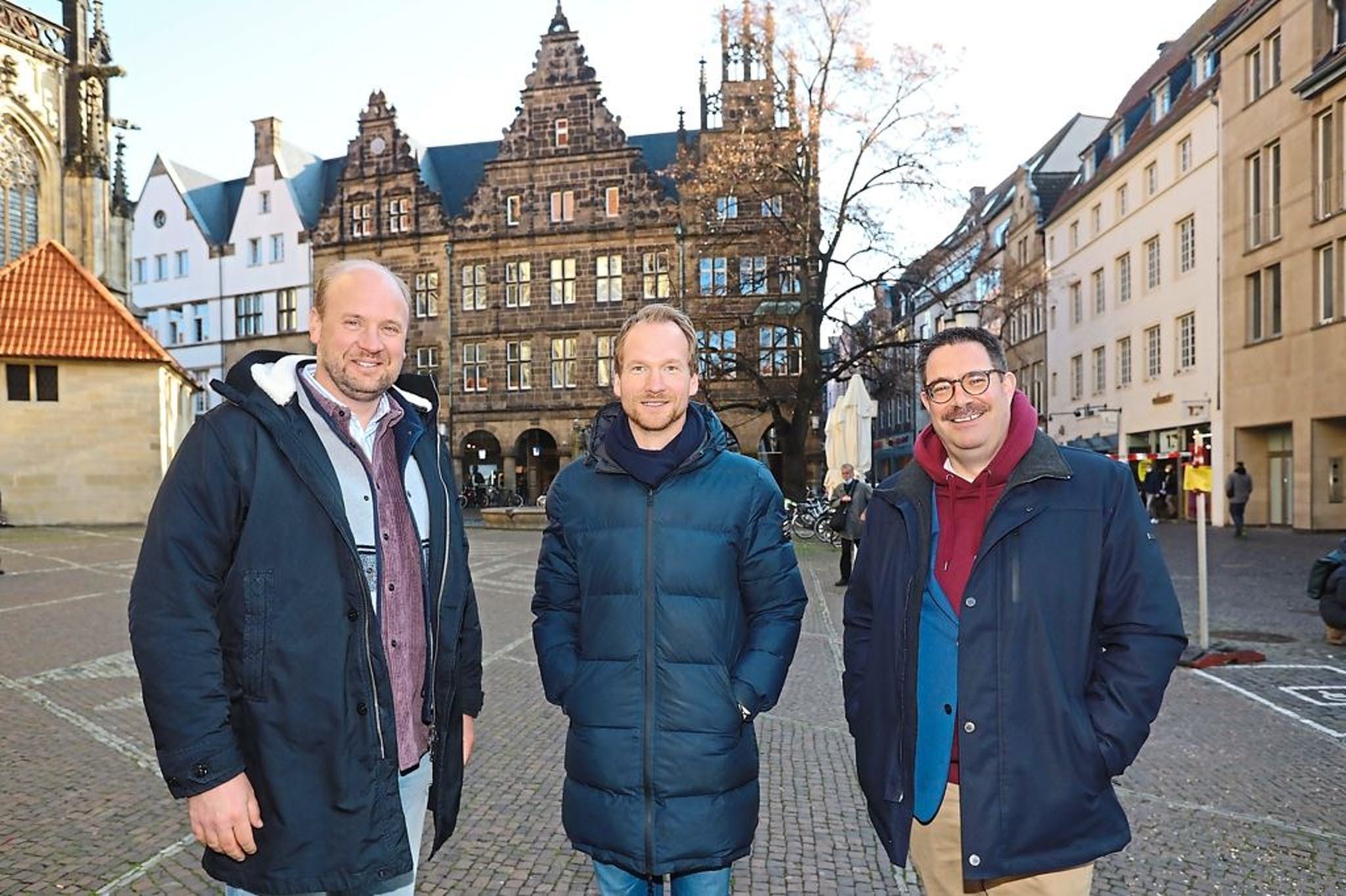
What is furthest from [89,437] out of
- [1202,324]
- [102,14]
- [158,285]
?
[1202,324]

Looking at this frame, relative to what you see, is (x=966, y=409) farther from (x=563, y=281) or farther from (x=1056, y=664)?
(x=563, y=281)

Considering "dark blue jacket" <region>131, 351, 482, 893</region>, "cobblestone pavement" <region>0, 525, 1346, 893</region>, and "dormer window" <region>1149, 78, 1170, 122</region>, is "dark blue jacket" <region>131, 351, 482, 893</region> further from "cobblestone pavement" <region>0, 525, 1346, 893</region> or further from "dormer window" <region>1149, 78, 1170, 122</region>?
"dormer window" <region>1149, 78, 1170, 122</region>

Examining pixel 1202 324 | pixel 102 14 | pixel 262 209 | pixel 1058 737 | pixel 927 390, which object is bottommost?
pixel 1058 737

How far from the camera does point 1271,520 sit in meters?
23.8

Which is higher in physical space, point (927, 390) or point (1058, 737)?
point (927, 390)

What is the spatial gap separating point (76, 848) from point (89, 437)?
24.9m

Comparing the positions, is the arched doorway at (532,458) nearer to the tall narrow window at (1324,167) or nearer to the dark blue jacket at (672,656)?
the tall narrow window at (1324,167)

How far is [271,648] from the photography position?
2.05 m

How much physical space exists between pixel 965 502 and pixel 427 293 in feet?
124

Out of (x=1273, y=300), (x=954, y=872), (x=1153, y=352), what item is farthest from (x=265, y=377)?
(x=1153, y=352)

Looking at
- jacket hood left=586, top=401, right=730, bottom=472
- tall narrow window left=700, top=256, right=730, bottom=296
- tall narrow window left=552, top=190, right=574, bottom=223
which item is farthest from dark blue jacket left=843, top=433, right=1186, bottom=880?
tall narrow window left=552, top=190, right=574, bottom=223

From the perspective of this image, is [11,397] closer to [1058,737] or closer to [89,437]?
[89,437]

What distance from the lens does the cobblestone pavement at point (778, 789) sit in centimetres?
371

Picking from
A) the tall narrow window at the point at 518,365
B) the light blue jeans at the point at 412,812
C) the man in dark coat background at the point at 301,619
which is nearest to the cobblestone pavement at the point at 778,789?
the light blue jeans at the point at 412,812
